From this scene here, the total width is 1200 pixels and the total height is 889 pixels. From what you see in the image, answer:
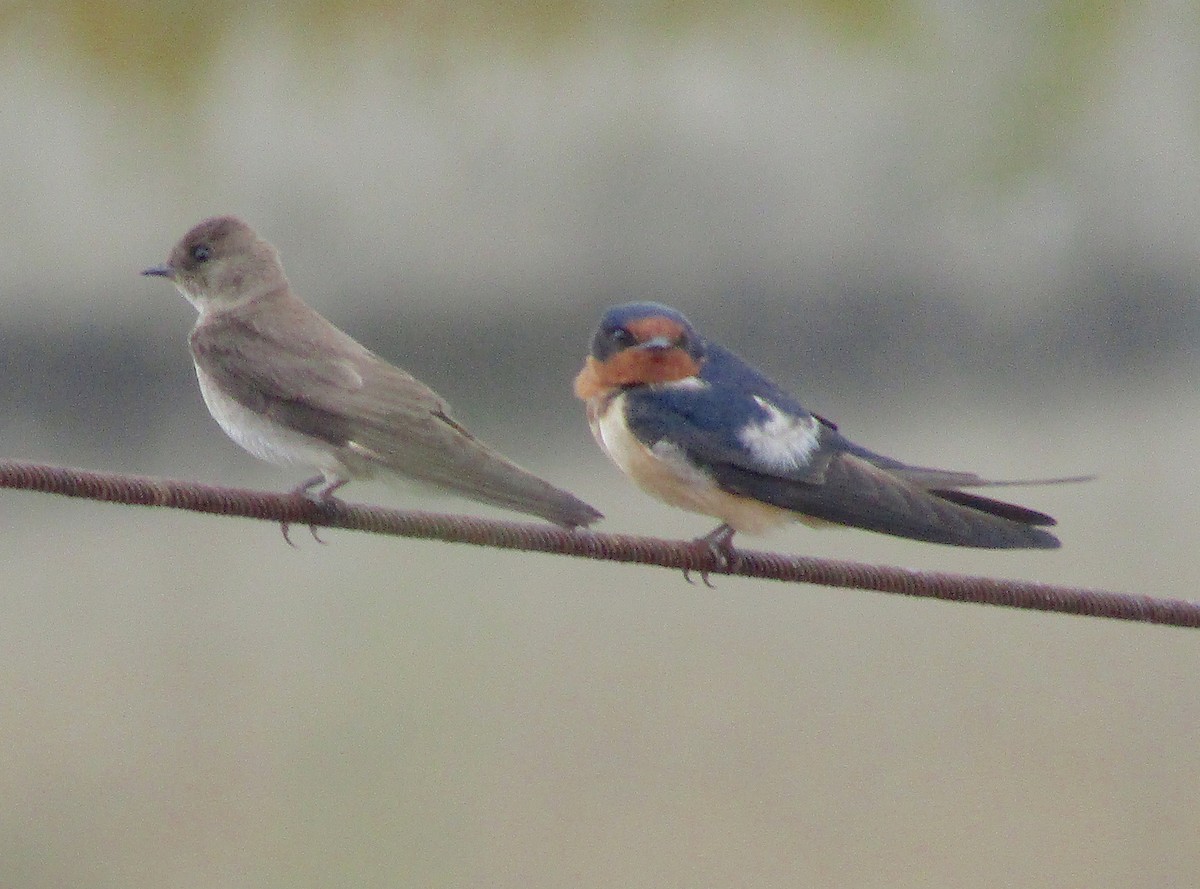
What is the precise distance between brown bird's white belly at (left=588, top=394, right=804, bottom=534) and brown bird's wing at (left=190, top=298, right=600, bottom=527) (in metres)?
0.21

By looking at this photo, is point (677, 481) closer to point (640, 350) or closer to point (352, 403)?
point (640, 350)

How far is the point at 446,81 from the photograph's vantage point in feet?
8.36

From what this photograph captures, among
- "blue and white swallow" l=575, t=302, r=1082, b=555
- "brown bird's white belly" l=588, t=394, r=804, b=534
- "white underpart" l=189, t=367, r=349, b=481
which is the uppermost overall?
"blue and white swallow" l=575, t=302, r=1082, b=555

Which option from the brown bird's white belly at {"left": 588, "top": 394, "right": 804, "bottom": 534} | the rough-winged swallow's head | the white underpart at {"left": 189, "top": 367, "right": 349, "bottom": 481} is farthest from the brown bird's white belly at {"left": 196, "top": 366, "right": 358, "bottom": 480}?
the brown bird's white belly at {"left": 588, "top": 394, "right": 804, "bottom": 534}

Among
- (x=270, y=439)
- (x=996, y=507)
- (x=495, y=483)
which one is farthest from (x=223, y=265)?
(x=996, y=507)

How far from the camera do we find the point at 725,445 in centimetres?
128

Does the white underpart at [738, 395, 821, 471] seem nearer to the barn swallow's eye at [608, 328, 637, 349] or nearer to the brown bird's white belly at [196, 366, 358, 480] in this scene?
the barn swallow's eye at [608, 328, 637, 349]

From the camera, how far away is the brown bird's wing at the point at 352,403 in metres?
1.03

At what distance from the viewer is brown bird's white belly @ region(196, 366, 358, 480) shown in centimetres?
120

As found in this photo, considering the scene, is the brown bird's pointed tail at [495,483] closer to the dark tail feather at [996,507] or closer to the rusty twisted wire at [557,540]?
the rusty twisted wire at [557,540]

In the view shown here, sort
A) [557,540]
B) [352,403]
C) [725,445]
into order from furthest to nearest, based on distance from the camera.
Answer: [725,445], [352,403], [557,540]

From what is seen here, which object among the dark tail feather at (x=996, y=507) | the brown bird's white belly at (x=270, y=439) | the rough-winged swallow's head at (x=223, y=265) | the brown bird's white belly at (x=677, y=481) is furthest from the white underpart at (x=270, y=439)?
the dark tail feather at (x=996, y=507)

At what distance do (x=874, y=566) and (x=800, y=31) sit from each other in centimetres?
184

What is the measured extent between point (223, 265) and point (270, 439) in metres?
0.23
